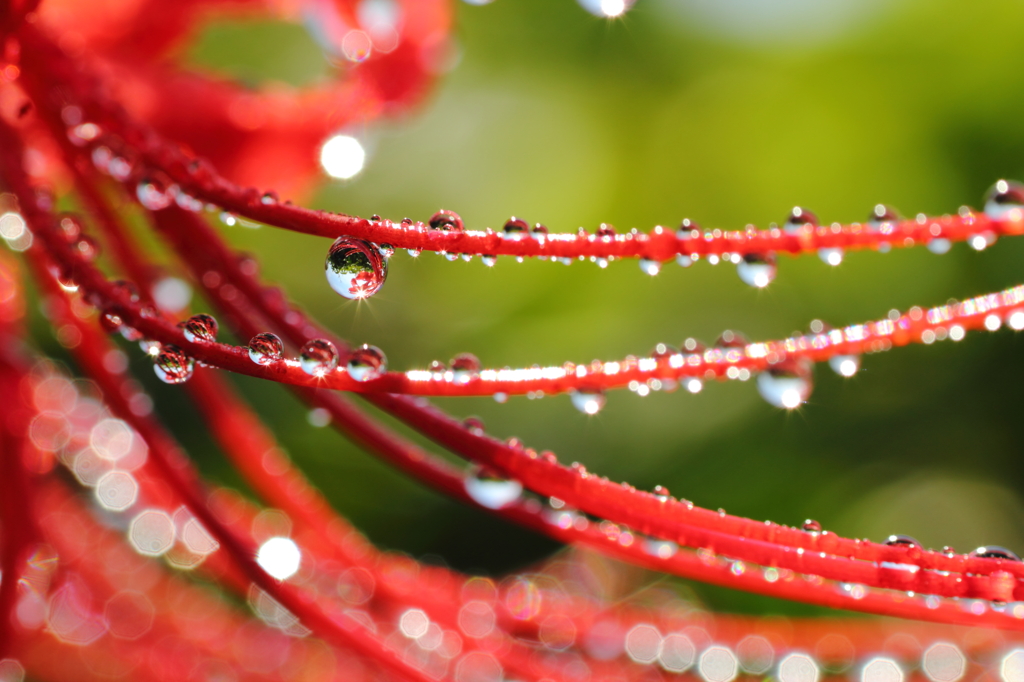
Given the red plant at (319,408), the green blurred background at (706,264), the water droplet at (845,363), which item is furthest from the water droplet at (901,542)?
the green blurred background at (706,264)

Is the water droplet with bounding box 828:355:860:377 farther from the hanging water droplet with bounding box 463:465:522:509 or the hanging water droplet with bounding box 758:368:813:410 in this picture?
the hanging water droplet with bounding box 463:465:522:509

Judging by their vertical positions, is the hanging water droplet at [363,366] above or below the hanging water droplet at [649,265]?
below

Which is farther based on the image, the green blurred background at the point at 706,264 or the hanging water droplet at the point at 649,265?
the green blurred background at the point at 706,264

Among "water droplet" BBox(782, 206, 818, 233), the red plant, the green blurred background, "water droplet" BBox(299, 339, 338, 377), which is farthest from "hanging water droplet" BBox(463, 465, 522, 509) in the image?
the green blurred background

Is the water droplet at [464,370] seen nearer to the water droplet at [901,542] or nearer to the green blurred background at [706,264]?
the water droplet at [901,542]

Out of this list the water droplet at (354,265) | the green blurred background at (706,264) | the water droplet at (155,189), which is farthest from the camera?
the green blurred background at (706,264)

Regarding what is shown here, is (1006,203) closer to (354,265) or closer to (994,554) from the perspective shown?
(994,554)

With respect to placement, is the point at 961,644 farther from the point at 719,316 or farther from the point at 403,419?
the point at 719,316
